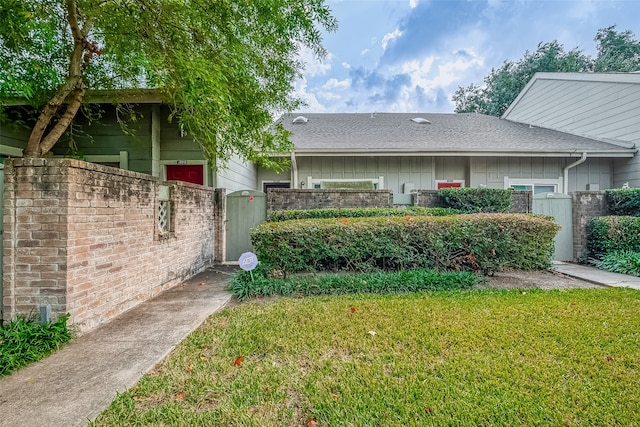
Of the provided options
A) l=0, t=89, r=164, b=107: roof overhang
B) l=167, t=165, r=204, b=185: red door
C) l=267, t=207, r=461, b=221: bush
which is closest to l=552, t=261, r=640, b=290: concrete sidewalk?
l=267, t=207, r=461, b=221: bush

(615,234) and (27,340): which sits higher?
(615,234)

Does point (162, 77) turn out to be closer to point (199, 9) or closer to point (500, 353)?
point (199, 9)

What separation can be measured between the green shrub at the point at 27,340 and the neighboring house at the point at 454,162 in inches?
264

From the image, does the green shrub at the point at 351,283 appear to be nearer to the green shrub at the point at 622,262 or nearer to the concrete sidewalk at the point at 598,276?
the concrete sidewalk at the point at 598,276

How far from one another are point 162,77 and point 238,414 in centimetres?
383

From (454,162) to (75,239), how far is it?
31.2ft

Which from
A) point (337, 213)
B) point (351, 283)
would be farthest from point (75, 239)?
point (337, 213)

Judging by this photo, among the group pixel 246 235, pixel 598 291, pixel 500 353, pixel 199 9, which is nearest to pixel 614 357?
pixel 500 353

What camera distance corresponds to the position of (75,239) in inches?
116

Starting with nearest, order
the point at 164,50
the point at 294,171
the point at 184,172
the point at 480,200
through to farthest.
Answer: the point at 164,50 < the point at 184,172 < the point at 480,200 < the point at 294,171

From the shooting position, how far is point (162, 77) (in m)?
3.72

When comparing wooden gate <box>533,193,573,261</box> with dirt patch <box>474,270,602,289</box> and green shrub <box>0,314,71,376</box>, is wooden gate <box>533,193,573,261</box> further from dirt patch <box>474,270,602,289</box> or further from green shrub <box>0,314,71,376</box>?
green shrub <box>0,314,71,376</box>

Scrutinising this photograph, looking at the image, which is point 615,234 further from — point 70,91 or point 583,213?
point 70,91

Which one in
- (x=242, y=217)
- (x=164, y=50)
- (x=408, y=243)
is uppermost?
(x=164, y=50)
